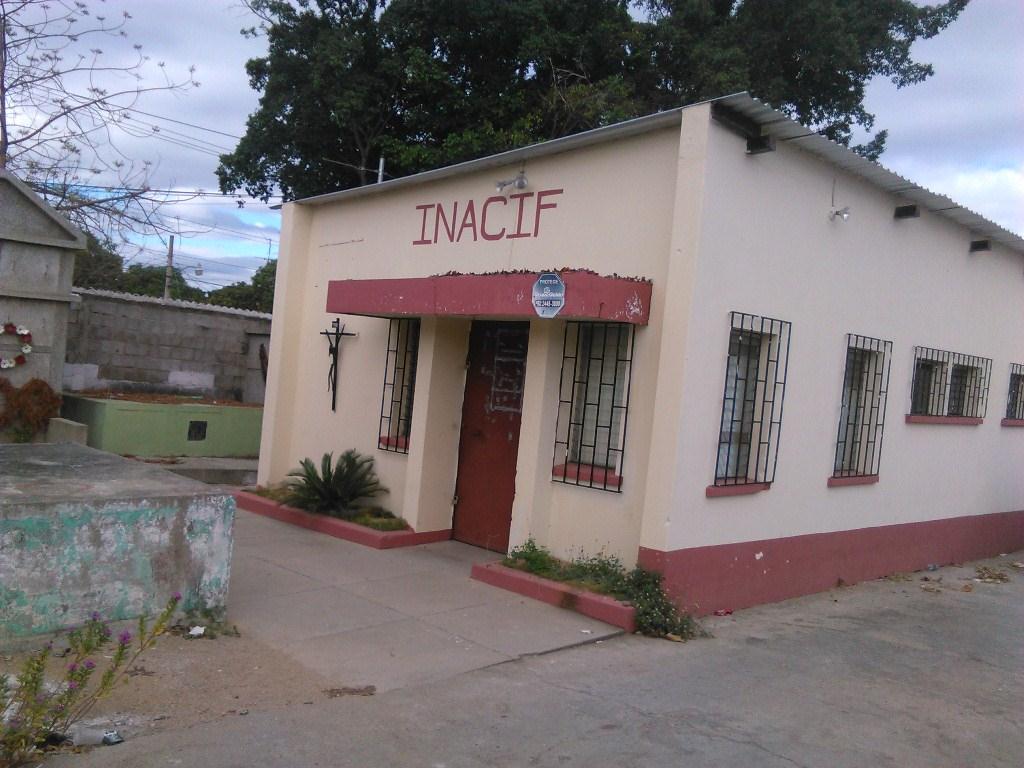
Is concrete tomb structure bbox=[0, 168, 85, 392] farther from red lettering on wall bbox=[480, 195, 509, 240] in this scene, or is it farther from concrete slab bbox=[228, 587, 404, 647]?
concrete slab bbox=[228, 587, 404, 647]

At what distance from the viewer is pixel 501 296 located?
6812 millimetres

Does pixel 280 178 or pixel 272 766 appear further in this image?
pixel 280 178

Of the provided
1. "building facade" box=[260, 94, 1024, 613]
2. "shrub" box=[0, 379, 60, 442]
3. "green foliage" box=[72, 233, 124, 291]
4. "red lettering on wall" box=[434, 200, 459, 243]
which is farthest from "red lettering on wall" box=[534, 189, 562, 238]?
"green foliage" box=[72, 233, 124, 291]

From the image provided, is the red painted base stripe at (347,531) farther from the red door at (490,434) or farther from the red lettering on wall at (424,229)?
the red lettering on wall at (424,229)

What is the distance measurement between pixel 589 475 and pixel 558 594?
102cm

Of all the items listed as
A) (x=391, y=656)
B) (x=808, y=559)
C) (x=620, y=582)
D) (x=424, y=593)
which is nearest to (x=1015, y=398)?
(x=808, y=559)

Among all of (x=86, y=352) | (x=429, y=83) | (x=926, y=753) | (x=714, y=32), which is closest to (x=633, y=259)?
(x=926, y=753)

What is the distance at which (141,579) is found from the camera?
5.25m

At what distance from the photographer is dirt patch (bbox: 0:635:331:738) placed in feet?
14.1

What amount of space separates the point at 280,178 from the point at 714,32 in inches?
351

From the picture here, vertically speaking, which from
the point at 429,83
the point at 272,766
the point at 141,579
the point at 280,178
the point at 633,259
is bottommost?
the point at 272,766

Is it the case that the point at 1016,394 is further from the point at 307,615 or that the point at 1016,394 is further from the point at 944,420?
the point at 307,615

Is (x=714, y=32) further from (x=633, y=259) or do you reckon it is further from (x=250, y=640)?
(x=250, y=640)

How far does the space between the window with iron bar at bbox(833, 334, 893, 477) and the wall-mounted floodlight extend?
358cm
